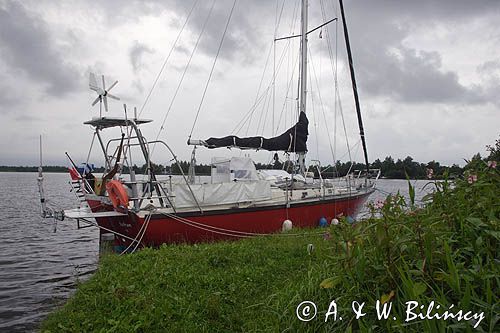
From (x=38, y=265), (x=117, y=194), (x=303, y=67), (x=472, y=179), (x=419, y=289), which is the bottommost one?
(x=38, y=265)

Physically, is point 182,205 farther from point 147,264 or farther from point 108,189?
point 147,264

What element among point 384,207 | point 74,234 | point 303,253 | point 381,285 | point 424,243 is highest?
point 384,207

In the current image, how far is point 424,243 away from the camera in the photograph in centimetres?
333

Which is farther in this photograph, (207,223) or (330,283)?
(207,223)

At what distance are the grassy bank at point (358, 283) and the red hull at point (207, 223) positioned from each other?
2832 mm

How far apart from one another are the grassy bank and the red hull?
283 cm

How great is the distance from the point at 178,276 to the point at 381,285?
4132 millimetres

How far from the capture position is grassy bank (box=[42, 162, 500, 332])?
3.09 meters

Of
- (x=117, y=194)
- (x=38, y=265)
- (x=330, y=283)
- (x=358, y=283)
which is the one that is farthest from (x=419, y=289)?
(x=38, y=265)

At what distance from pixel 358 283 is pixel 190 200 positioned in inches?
303

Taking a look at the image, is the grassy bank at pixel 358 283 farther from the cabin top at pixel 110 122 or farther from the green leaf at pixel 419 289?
the cabin top at pixel 110 122

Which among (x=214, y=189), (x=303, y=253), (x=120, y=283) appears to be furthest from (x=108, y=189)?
(x=303, y=253)

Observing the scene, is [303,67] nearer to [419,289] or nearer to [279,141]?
[279,141]

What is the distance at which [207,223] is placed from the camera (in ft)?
35.2
